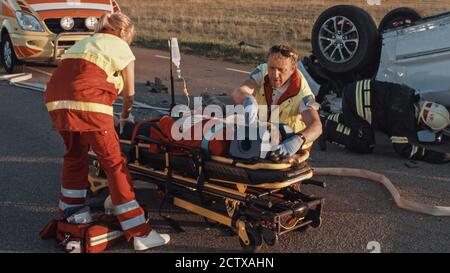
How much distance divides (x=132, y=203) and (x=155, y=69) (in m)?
7.79

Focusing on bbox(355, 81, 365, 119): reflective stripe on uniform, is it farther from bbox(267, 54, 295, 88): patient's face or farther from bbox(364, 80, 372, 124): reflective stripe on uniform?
bbox(267, 54, 295, 88): patient's face

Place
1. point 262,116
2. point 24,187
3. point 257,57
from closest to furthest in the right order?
point 262,116 → point 24,187 → point 257,57

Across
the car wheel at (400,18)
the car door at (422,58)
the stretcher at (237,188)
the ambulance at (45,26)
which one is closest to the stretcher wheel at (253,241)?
the stretcher at (237,188)

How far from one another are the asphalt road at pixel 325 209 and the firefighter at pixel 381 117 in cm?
17

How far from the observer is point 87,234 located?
4.03m

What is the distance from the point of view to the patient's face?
14.5 feet

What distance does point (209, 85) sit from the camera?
32.9ft

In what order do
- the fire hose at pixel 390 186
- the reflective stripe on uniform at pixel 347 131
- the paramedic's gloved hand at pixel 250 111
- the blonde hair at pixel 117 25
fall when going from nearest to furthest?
the blonde hair at pixel 117 25 → the paramedic's gloved hand at pixel 250 111 → the fire hose at pixel 390 186 → the reflective stripe on uniform at pixel 347 131

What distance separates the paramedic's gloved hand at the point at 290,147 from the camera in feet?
13.1

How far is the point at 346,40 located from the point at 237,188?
162 inches

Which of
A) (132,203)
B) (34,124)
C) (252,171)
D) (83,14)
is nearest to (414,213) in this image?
(252,171)

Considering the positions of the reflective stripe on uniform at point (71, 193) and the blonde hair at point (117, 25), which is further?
the reflective stripe on uniform at point (71, 193)

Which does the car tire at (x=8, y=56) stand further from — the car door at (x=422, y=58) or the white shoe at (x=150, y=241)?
the white shoe at (x=150, y=241)

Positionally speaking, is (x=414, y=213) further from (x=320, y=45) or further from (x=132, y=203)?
(x=320, y=45)
